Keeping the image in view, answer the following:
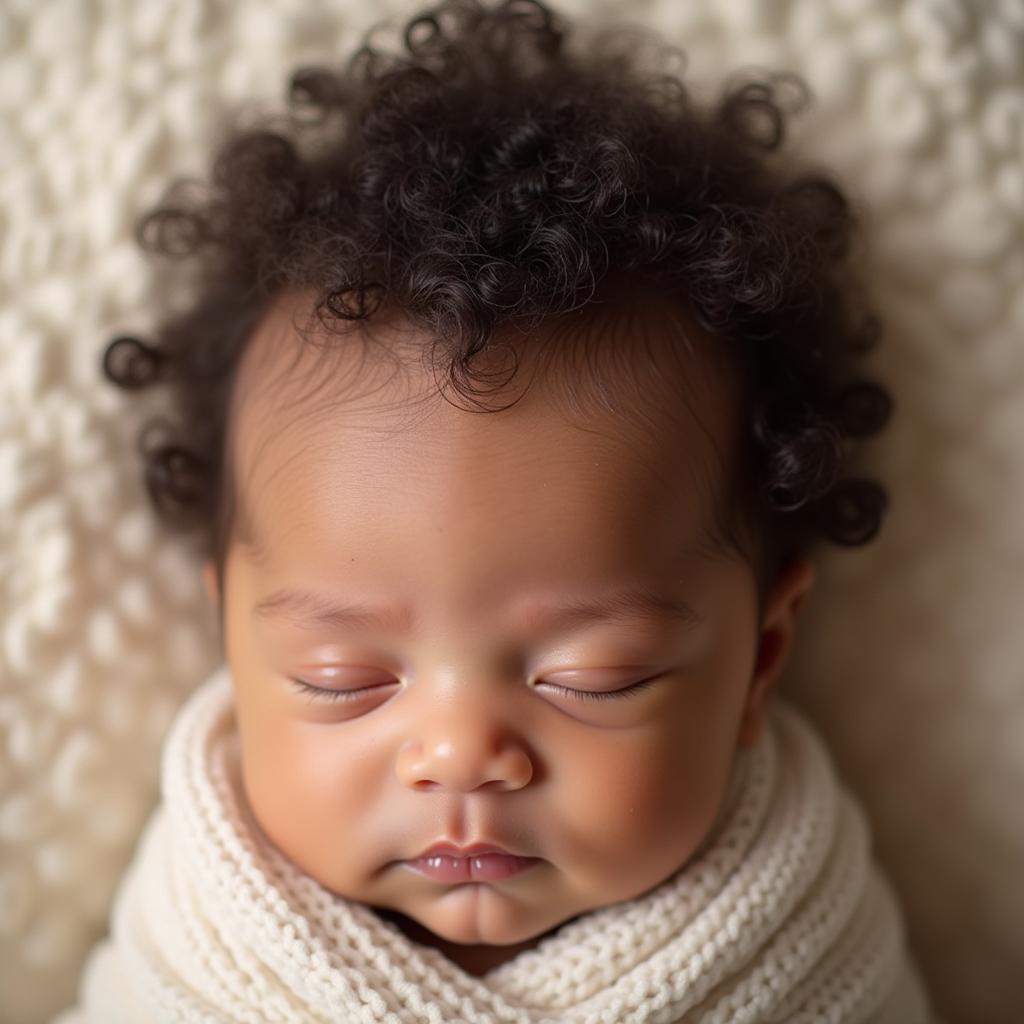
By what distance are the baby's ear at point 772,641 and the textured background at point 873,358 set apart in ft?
0.45

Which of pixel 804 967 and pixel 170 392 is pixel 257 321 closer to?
pixel 170 392

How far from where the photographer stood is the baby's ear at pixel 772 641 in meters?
1.12

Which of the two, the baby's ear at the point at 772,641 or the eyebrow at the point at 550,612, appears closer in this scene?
the eyebrow at the point at 550,612

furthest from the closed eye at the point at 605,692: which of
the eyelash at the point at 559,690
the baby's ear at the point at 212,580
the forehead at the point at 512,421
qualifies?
the baby's ear at the point at 212,580

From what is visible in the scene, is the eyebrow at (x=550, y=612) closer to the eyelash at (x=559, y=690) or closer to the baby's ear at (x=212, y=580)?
the eyelash at (x=559, y=690)

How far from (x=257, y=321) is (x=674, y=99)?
1.52 ft

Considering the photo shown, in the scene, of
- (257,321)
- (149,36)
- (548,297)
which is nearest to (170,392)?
(257,321)

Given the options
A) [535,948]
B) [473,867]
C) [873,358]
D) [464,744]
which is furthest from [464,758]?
[873,358]

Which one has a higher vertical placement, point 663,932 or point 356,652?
point 356,652

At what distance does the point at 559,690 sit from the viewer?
3.11ft

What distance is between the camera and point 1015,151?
1.23 metres

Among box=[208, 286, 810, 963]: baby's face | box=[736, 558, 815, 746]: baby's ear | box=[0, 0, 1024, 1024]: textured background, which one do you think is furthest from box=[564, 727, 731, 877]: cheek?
box=[0, 0, 1024, 1024]: textured background

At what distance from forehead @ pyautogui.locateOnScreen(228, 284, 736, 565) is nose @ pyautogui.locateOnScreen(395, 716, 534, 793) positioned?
0.17 metres

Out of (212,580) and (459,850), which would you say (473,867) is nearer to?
(459,850)
